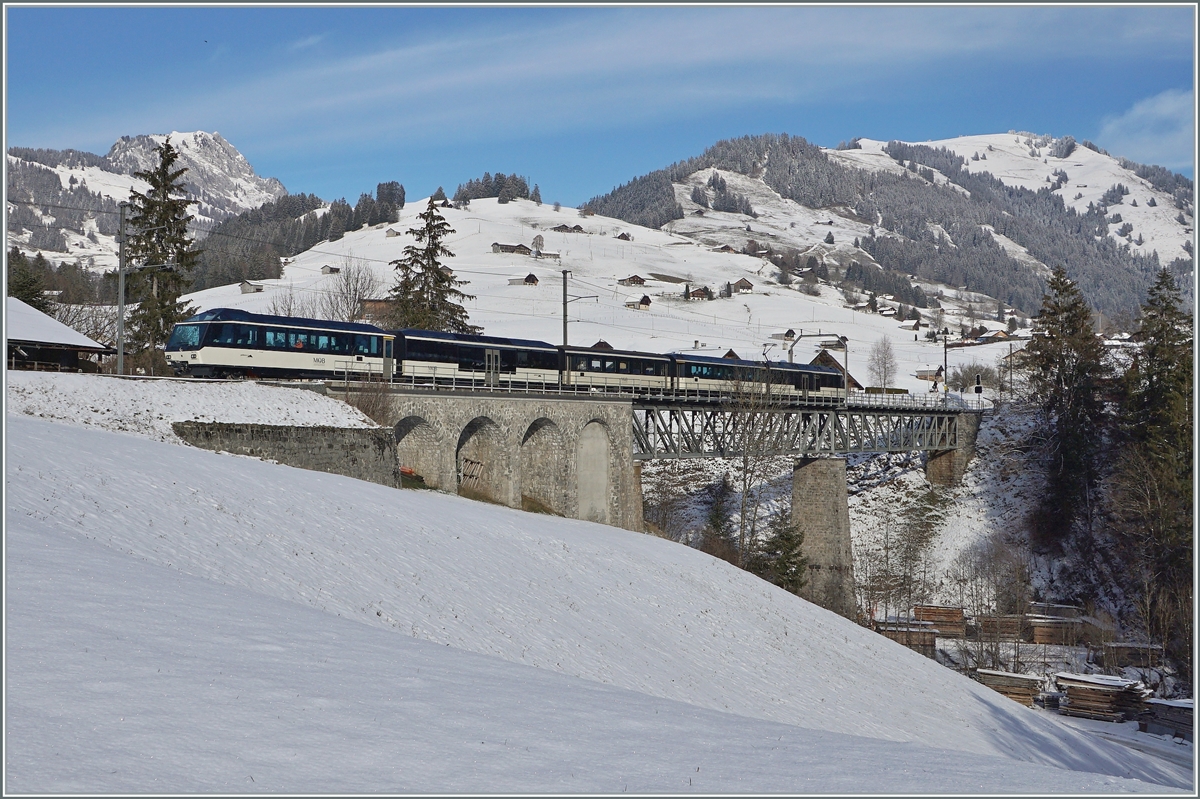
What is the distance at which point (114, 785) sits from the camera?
861 cm

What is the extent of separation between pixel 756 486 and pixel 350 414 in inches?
1995

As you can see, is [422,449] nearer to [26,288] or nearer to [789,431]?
[789,431]

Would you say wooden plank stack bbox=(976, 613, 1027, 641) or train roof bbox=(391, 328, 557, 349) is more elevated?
train roof bbox=(391, 328, 557, 349)

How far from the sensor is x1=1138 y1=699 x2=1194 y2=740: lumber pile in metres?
36.3

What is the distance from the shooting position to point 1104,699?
39281mm

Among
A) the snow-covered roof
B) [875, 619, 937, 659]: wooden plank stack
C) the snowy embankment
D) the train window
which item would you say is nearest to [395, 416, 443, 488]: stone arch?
the train window

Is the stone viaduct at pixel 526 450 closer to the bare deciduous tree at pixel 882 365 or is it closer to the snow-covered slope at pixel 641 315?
the snow-covered slope at pixel 641 315

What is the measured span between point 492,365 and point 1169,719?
33957mm

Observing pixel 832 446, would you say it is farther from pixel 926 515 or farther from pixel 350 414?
pixel 350 414

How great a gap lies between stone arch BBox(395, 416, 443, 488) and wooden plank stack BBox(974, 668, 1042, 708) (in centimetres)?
2558

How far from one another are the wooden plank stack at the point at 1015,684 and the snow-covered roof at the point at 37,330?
4211 centimetres

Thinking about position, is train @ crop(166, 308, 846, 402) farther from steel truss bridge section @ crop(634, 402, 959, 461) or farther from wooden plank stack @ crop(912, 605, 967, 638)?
wooden plank stack @ crop(912, 605, 967, 638)

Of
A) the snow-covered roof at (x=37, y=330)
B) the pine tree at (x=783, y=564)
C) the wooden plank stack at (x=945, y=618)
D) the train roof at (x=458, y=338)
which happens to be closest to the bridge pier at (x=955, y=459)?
the wooden plank stack at (x=945, y=618)

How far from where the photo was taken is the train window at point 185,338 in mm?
40719
